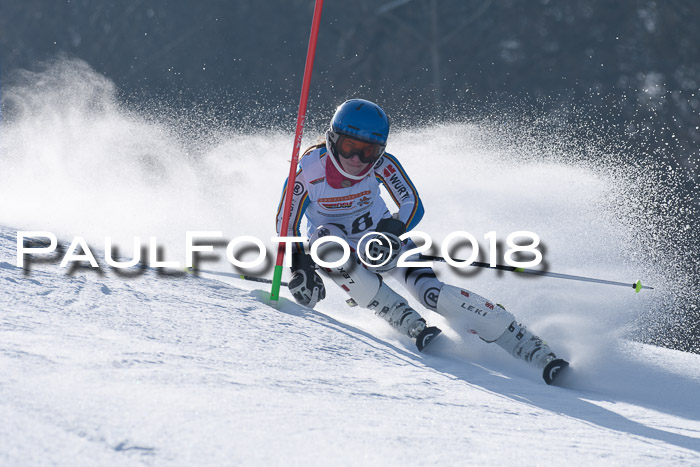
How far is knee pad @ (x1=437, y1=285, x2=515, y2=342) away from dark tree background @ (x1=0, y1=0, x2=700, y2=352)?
11976 mm

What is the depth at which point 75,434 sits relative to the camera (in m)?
1.68

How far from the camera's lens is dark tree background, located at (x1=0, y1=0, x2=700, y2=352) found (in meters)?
18.9

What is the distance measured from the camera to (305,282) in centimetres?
406

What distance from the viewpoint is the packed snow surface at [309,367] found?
183cm

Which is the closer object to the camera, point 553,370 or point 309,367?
point 309,367

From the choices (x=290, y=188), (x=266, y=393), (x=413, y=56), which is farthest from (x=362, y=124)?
(x=413, y=56)

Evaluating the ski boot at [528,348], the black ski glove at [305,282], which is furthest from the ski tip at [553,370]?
the black ski glove at [305,282]

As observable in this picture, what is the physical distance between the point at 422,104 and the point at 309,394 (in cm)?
1966

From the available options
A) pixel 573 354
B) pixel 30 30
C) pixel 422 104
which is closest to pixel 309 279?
pixel 573 354

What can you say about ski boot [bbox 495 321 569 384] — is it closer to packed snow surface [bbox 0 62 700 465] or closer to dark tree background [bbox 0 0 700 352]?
packed snow surface [bbox 0 62 700 465]

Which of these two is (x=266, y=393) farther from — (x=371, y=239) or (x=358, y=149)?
(x=358, y=149)

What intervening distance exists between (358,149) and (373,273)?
2.20ft

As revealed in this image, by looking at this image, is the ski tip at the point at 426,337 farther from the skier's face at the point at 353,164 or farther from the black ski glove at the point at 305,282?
the skier's face at the point at 353,164

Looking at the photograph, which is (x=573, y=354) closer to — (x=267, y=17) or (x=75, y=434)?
(x=75, y=434)
